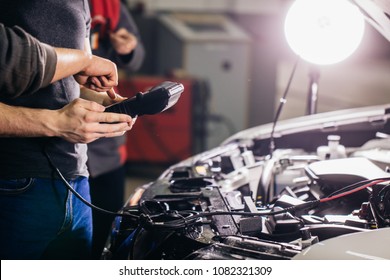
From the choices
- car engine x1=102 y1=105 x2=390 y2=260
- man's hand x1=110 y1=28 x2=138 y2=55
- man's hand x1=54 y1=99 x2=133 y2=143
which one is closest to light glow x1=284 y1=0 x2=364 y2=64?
car engine x1=102 y1=105 x2=390 y2=260

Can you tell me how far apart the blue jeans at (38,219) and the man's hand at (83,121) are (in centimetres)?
17

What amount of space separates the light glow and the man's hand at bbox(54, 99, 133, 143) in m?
0.94

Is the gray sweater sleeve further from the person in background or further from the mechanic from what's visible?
the person in background

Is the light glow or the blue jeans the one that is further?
the light glow

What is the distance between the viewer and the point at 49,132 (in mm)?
1271

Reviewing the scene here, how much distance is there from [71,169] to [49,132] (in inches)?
6.4

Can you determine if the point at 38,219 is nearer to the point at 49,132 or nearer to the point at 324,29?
the point at 49,132

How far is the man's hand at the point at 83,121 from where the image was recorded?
1252 mm

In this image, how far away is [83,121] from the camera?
Answer: 4.11ft

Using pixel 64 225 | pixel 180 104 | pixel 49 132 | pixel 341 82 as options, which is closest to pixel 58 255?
pixel 64 225

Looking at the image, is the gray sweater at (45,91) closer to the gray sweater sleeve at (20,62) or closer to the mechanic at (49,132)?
the mechanic at (49,132)

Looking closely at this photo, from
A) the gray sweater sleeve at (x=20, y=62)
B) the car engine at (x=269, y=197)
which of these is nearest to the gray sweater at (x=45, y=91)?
the gray sweater sleeve at (x=20, y=62)

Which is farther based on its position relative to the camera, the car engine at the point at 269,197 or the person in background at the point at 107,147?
the person in background at the point at 107,147

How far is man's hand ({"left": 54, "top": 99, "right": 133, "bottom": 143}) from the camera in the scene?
4.11 ft
